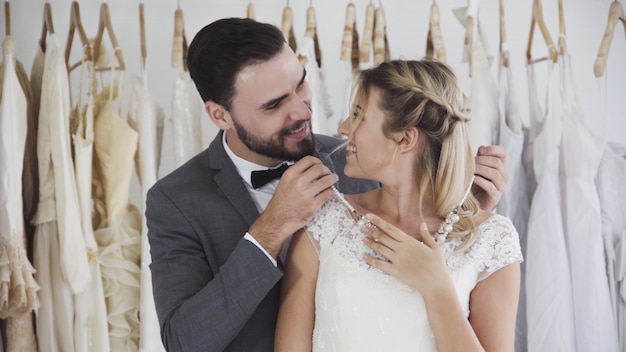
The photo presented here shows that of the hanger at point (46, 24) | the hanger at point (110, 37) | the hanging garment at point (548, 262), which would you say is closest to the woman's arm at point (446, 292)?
the hanging garment at point (548, 262)

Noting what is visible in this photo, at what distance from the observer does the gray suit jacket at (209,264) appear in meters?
1.43

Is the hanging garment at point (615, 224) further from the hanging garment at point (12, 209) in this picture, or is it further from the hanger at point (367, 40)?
the hanging garment at point (12, 209)

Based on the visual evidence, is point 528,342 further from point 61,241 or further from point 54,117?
point 54,117

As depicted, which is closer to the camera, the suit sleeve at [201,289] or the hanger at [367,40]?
the suit sleeve at [201,289]

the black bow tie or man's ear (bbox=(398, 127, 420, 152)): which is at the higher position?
man's ear (bbox=(398, 127, 420, 152))

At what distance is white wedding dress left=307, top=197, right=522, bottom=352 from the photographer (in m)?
1.41

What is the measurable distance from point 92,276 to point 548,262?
4.28 ft

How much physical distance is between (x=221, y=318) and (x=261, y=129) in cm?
41

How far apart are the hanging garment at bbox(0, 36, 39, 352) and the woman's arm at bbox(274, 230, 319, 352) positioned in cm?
97

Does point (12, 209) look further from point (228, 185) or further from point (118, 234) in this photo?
point (228, 185)

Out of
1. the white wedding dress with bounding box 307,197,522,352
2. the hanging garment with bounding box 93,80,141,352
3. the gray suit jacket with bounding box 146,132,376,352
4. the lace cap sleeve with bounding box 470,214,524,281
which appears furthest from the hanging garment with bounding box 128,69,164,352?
the lace cap sleeve with bounding box 470,214,524,281

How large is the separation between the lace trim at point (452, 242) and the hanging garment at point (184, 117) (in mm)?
853

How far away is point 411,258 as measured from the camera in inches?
53.2

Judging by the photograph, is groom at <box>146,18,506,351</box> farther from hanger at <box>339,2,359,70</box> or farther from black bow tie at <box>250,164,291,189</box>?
hanger at <box>339,2,359,70</box>
